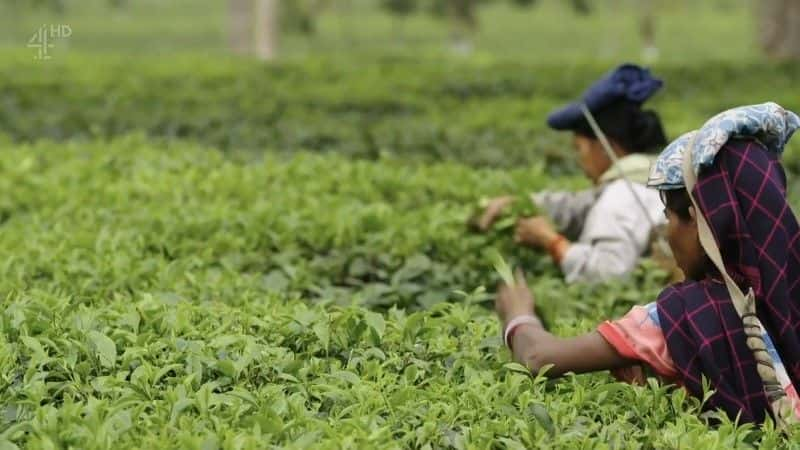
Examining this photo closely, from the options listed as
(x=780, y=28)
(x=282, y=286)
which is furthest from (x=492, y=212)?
(x=780, y=28)

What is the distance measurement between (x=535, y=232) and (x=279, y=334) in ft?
6.23

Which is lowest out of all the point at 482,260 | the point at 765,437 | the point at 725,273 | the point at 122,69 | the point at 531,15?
the point at 531,15

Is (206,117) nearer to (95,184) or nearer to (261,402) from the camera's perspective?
(95,184)

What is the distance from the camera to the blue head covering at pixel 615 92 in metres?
4.58

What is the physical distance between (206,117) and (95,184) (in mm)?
3010

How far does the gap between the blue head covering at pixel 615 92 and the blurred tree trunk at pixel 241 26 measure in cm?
1213

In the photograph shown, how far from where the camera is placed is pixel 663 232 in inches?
174

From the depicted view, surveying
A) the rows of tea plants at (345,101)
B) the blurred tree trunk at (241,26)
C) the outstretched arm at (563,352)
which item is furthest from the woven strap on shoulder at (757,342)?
the blurred tree trunk at (241,26)

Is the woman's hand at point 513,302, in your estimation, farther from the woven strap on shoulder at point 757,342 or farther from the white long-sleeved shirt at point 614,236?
the white long-sleeved shirt at point 614,236

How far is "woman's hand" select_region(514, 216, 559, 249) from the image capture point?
4652 mm

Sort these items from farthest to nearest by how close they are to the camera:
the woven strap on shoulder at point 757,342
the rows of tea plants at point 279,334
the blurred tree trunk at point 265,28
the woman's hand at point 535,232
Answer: the blurred tree trunk at point 265,28, the woman's hand at point 535,232, the woven strap on shoulder at point 757,342, the rows of tea plants at point 279,334

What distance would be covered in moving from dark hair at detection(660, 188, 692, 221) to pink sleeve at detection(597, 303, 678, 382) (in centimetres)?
23

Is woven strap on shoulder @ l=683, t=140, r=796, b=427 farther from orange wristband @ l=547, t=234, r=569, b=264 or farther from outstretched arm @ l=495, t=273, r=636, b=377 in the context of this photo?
orange wristband @ l=547, t=234, r=569, b=264

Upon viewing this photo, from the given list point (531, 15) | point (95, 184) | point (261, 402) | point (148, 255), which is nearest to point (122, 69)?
point (95, 184)
